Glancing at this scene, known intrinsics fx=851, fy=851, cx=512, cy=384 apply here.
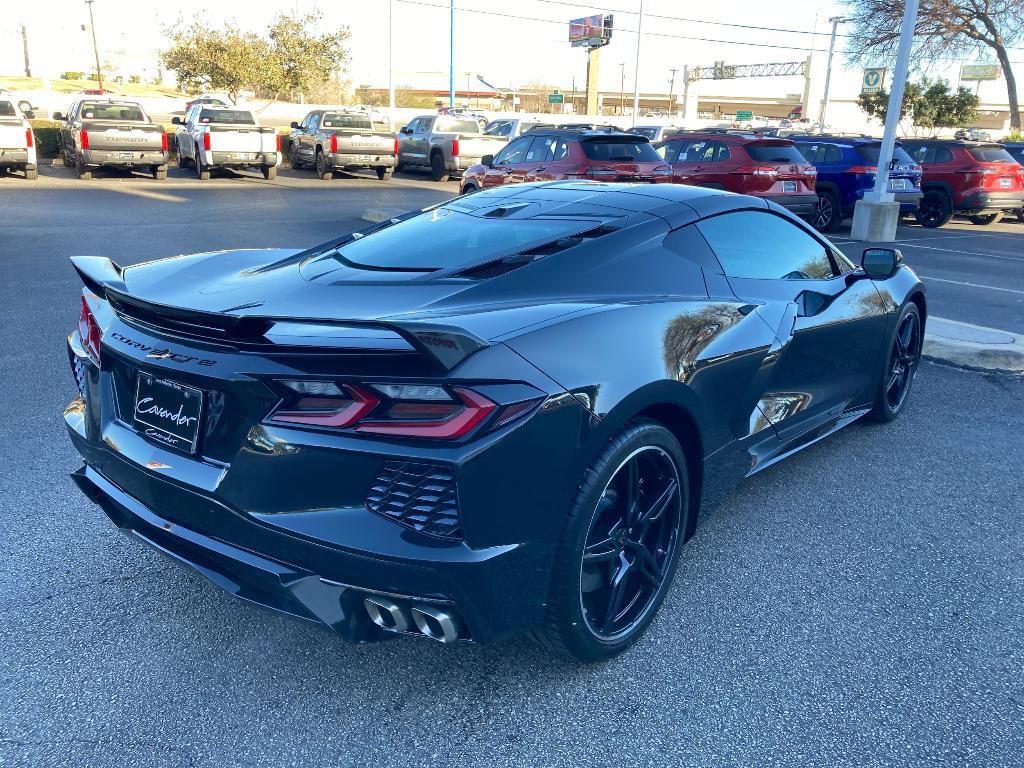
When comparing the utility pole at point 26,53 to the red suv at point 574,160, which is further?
the utility pole at point 26,53

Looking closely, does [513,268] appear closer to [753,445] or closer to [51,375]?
[753,445]

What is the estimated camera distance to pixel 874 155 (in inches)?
632

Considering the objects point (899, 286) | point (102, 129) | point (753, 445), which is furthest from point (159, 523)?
point (102, 129)

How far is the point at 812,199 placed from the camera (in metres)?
14.4

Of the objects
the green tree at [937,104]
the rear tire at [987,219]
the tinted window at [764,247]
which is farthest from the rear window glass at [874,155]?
the green tree at [937,104]

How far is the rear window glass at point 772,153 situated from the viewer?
14320mm

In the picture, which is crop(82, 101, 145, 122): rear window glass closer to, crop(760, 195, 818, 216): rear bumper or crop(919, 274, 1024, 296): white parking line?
crop(760, 195, 818, 216): rear bumper

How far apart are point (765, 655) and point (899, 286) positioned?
2911 millimetres

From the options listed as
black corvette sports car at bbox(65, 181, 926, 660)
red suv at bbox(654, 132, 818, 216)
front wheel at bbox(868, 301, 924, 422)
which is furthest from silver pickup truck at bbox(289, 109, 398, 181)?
black corvette sports car at bbox(65, 181, 926, 660)

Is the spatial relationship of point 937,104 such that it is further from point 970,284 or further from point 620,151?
point 970,284

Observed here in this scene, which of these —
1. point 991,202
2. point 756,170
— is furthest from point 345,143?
point 991,202

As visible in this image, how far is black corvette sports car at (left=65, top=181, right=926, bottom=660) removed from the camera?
2199 millimetres

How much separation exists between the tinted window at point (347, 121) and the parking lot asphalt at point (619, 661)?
20666 millimetres

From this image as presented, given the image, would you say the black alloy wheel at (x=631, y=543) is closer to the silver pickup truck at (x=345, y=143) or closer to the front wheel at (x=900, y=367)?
the front wheel at (x=900, y=367)
